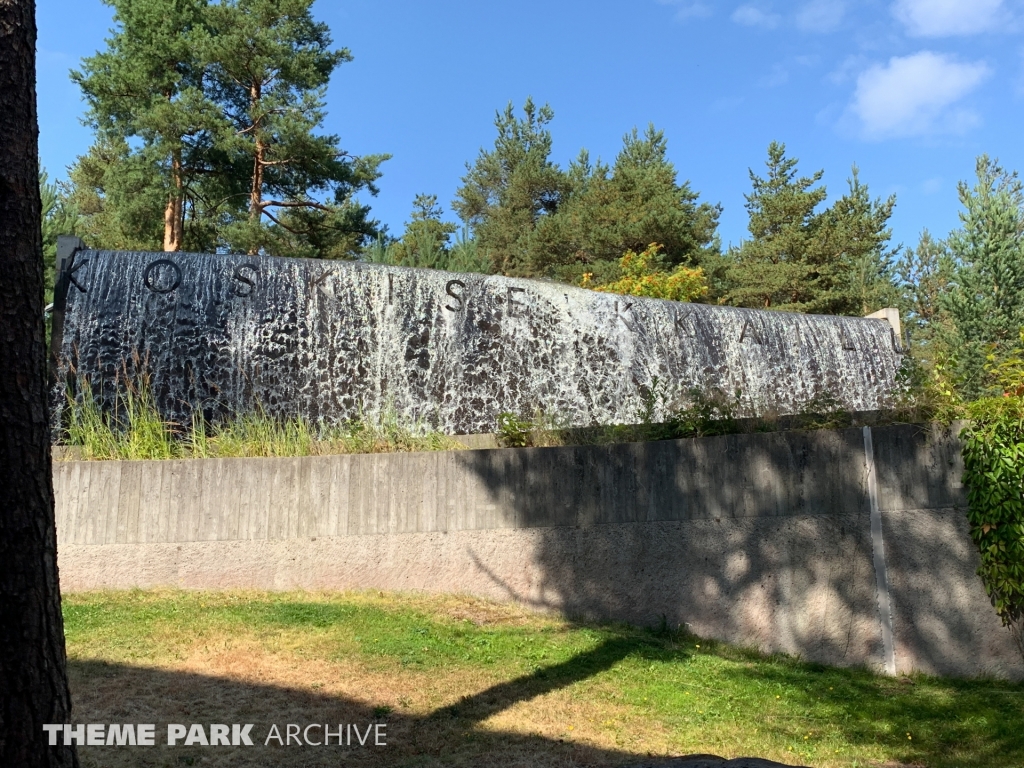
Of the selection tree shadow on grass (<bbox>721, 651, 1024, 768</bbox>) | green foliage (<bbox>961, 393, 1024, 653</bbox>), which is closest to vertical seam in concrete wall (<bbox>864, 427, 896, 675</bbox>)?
tree shadow on grass (<bbox>721, 651, 1024, 768</bbox>)

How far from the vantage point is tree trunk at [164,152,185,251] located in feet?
85.8

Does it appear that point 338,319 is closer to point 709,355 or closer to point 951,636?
point 709,355

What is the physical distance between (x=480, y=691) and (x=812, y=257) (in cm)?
3172

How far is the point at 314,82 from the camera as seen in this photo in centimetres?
2650

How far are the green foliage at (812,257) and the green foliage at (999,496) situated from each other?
25.2 meters

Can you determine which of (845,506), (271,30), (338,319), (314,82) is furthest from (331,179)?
(845,506)

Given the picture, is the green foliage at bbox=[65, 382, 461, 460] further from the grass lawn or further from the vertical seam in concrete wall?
the vertical seam in concrete wall

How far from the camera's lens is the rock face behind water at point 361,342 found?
461 inches

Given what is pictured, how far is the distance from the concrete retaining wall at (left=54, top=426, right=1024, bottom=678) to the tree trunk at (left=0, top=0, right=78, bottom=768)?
4928 millimetres

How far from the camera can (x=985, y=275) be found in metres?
26.6

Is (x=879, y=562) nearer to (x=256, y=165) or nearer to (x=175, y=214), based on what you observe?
(x=256, y=165)

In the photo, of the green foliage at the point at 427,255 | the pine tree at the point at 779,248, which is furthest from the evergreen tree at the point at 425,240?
the pine tree at the point at 779,248

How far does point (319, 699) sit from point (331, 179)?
23369mm

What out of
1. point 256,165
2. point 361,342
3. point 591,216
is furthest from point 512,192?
point 361,342
